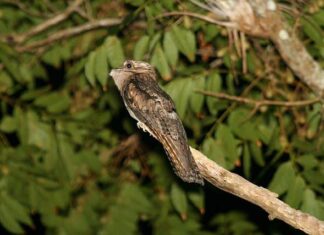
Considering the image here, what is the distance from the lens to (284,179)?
644cm

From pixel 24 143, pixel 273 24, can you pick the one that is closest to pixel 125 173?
pixel 24 143

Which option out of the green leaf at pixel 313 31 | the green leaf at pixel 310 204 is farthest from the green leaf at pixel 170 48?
the green leaf at pixel 310 204

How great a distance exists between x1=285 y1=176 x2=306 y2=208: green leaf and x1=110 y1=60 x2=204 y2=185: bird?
1.16 metres

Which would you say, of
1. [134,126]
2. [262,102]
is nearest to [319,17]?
[262,102]

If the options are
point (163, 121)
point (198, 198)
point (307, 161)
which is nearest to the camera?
point (163, 121)

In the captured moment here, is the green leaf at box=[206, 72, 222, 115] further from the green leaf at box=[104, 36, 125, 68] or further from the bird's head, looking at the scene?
the green leaf at box=[104, 36, 125, 68]

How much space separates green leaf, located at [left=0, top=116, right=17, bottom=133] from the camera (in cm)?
763

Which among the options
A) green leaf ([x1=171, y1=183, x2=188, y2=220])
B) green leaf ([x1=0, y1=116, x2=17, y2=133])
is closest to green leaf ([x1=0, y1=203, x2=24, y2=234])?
green leaf ([x1=0, y1=116, x2=17, y2=133])

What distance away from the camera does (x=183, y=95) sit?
661 centimetres

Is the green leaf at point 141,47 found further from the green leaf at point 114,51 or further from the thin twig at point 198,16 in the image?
the thin twig at point 198,16

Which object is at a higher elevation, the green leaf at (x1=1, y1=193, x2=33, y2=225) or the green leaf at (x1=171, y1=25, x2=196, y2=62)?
the green leaf at (x1=171, y1=25, x2=196, y2=62)

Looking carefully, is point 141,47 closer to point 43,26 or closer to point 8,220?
point 8,220

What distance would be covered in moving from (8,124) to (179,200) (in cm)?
180

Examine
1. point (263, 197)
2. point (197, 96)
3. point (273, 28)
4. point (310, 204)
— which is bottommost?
point (310, 204)
